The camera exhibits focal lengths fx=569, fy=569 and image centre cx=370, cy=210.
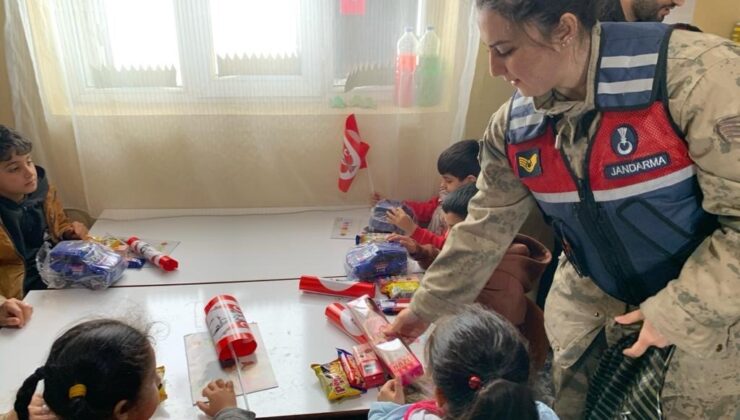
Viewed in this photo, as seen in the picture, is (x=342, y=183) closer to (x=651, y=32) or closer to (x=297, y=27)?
(x=297, y=27)

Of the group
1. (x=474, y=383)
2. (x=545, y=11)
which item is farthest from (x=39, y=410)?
(x=545, y=11)

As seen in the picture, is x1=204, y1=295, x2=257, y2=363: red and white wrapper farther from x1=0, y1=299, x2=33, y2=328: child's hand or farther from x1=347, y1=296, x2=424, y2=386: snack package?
x1=0, y1=299, x2=33, y2=328: child's hand

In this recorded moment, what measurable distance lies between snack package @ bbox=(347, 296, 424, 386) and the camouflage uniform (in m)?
0.09

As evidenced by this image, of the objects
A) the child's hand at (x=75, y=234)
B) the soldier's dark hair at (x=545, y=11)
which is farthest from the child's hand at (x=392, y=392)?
the child's hand at (x=75, y=234)

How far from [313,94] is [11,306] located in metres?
1.13

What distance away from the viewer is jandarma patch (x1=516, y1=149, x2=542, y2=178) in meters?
1.02

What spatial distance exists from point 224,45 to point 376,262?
0.93 m

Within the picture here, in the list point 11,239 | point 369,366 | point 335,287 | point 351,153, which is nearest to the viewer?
point 369,366

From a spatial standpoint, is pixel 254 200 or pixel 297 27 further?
pixel 254 200

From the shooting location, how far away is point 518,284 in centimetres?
150

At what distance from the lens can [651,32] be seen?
871mm

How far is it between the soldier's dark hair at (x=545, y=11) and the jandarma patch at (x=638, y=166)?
0.22 metres

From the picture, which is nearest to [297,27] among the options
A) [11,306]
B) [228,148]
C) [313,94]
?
[313,94]

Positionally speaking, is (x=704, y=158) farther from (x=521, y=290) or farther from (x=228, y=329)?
(x=228, y=329)
